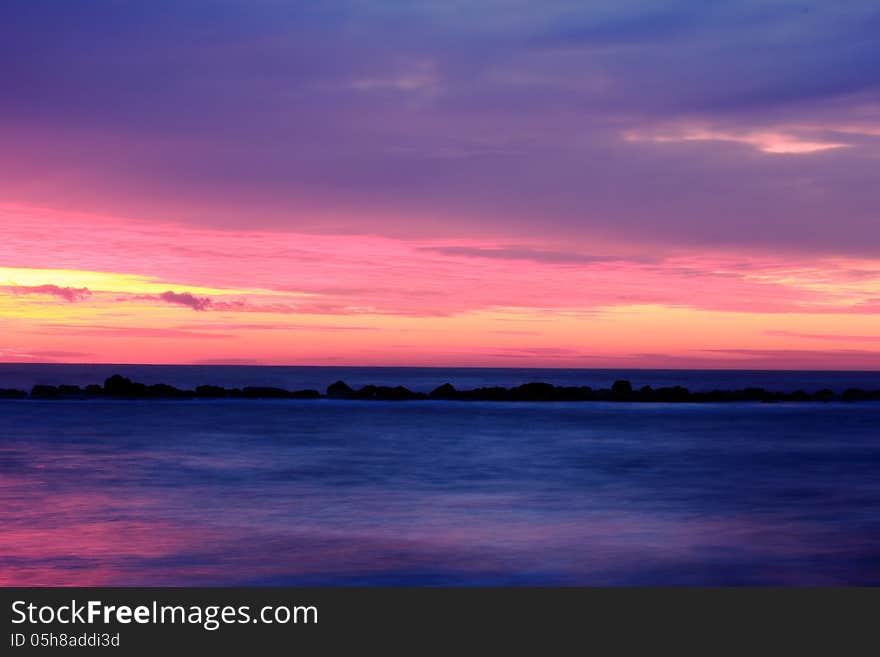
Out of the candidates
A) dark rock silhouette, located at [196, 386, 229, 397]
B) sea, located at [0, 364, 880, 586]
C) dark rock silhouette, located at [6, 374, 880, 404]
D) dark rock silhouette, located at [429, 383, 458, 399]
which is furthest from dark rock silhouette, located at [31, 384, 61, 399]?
dark rock silhouette, located at [429, 383, 458, 399]

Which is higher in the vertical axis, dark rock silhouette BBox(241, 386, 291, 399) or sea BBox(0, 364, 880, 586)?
dark rock silhouette BBox(241, 386, 291, 399)

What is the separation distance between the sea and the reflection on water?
51 mm

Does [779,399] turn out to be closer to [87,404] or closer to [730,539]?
[87,404]

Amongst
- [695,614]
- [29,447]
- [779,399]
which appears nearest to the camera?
[695,614]

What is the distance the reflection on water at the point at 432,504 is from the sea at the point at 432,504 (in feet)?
0.17

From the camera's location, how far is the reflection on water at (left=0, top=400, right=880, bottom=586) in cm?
1099

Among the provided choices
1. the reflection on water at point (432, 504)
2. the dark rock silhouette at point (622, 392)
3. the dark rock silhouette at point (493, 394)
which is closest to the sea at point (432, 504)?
the reflection on water at point (432, 504)

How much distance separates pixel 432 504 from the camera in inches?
611

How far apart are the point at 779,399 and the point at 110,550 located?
40.6 metres

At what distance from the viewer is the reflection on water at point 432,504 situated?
1099 centimetres

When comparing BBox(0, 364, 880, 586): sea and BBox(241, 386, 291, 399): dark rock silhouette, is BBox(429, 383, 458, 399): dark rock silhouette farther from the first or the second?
BBox(0, 364, 880, 586): sea

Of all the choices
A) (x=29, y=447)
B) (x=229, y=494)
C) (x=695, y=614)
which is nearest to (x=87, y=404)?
(x=29, y=447)

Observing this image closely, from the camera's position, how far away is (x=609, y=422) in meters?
33.0

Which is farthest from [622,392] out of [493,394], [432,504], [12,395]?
[432,504]
